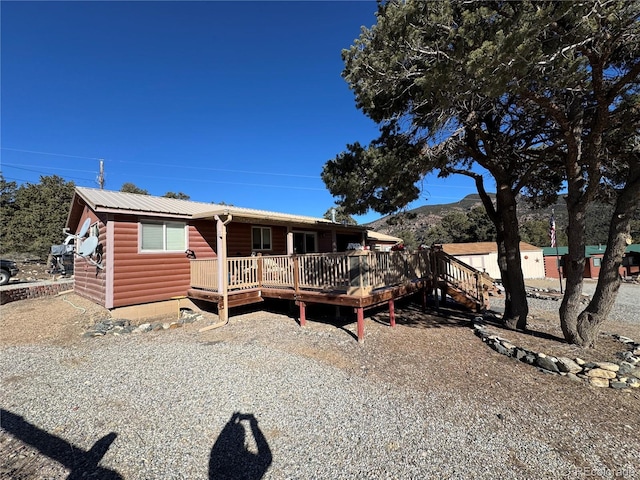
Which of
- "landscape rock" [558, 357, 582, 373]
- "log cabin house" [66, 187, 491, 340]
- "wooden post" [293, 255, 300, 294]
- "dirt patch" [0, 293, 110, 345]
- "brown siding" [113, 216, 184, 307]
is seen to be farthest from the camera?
"brown siding" [113, 216, 184, 307]

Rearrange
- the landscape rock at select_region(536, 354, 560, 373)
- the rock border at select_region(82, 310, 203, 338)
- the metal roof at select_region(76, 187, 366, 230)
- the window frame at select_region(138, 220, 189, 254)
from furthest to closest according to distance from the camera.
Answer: the window frame at select_region(138, 220, 189, 254) < the metal roof at select_region(76, 187, 366, 230) < the rock border at select_region(82, 310, 203, 338) < the landscape rock at select_region(536, 354, 560, 373)

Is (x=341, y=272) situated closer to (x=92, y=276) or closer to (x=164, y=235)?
(x=164, y=235)

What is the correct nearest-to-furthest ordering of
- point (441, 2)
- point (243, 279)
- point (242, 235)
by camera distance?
point (441, 2)
point (243, 279)
point (242, 235)

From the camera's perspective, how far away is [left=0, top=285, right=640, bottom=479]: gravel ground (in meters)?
2.87

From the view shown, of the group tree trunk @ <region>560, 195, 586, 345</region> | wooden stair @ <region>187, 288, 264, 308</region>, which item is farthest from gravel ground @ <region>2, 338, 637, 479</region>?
tree trunk @ <region>560, 195, 586, 345</region>

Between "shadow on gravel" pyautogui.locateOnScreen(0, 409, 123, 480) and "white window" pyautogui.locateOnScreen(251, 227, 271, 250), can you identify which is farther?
"white window" pyautogui.locateOnScreen(251, 227, 271, 250)

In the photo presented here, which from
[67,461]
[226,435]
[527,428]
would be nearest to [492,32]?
[527,428]

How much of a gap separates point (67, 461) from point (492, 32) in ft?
24.4

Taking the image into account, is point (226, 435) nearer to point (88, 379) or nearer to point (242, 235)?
point (88, 379)

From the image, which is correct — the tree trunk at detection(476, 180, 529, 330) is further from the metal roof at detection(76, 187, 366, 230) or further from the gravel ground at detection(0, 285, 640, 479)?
the metal roof at detection(76, 187, 366, 230)

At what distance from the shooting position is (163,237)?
941 cm

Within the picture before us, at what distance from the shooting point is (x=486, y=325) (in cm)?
804

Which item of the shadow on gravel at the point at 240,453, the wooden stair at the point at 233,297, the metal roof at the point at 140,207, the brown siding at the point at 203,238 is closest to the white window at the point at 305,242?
the brown siding at the point at 203,238

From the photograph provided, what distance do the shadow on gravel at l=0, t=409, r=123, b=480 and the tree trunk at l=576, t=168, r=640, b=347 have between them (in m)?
8.08
